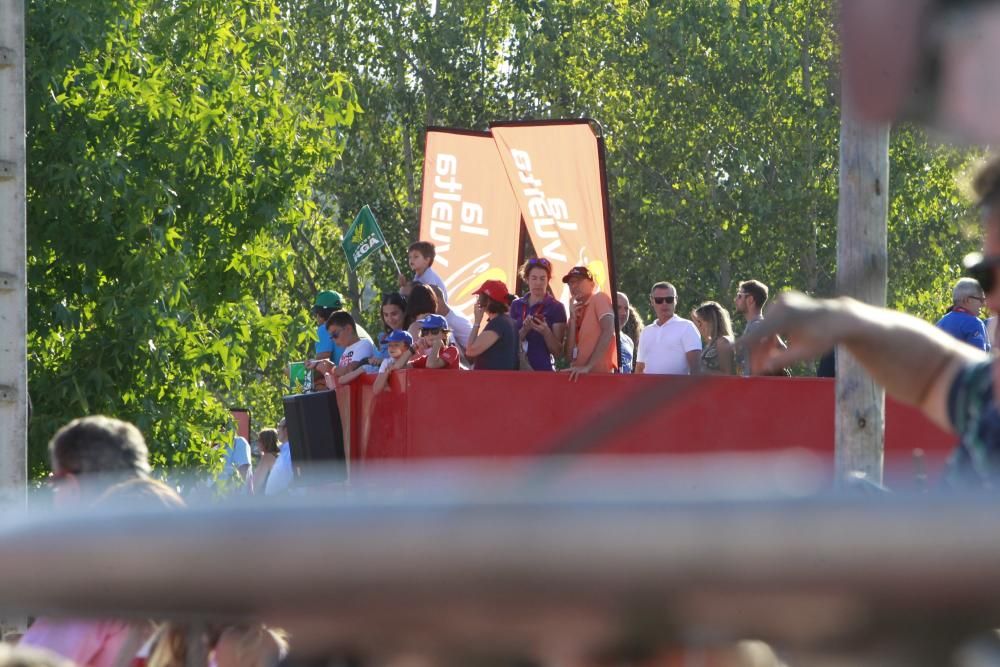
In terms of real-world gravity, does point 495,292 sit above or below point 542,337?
above

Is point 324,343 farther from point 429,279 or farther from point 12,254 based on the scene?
point 12,254

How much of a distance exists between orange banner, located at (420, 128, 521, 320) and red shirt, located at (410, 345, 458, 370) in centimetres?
487

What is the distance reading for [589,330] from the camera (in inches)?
350

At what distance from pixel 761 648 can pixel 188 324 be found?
1412 centimetres

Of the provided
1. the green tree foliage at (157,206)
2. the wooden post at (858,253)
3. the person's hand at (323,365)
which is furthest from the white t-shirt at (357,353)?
the green tree foliage at (157,206)

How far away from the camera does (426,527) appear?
71cm

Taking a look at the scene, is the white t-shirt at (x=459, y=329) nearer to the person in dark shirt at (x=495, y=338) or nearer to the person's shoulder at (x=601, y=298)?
the person in dark shirt at (x=495, y=338)

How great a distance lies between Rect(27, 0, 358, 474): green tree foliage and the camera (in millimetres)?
13609

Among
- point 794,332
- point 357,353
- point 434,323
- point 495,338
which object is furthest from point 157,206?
point 794,332

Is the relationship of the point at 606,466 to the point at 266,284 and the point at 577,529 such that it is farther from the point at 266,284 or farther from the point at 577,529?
the point at 266,284

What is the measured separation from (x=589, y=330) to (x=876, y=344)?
303 inches

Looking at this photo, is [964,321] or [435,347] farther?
[435,347]

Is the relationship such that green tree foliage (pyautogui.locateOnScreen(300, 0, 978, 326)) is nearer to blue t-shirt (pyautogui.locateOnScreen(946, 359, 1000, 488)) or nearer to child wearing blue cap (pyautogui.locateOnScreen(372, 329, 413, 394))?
child wearing blue cap (pyautogui.locateOnScreen(372, 329, 413, 394))

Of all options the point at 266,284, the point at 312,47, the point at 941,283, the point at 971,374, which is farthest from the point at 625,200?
the point at 971,374
